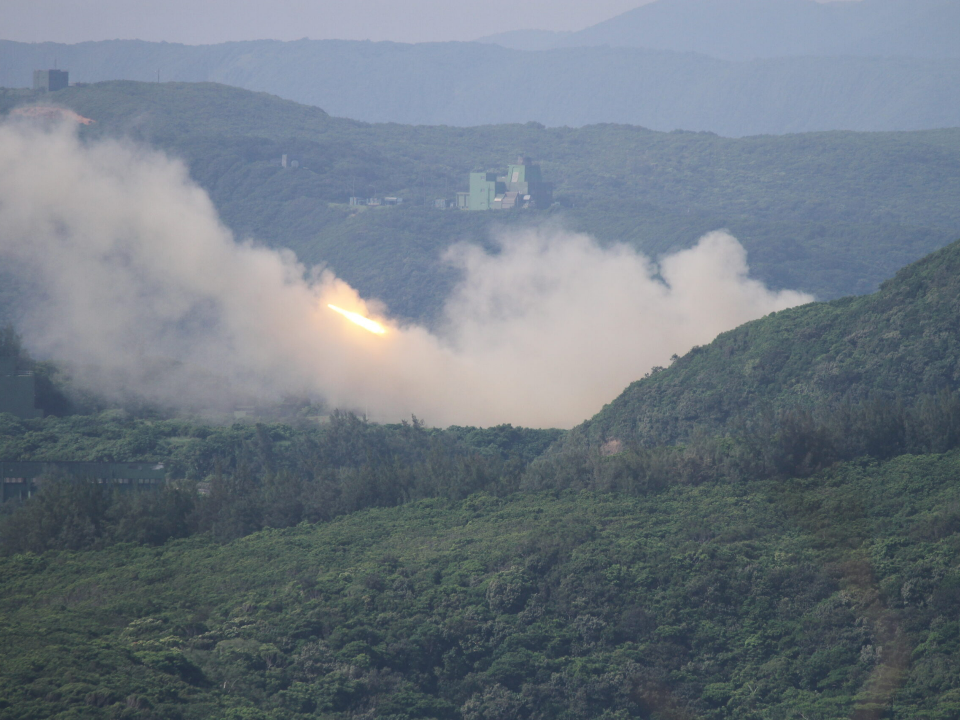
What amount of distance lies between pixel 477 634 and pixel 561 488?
15581 mm

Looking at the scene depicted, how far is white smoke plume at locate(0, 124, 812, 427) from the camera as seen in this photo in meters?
102

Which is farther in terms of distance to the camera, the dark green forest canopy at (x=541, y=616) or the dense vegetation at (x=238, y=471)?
the dense vegetation at (x=238, y=471)

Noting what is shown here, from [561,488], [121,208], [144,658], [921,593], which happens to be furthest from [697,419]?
[121,208]

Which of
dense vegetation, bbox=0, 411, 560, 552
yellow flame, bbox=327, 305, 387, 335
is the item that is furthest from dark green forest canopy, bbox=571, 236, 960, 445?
yellow flame, bbox=327, 305, 387, 335

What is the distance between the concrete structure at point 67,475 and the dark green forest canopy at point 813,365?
74.7 ft

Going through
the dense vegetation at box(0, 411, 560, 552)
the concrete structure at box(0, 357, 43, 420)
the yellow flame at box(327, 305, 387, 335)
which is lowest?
the dense vegetation at box(0, 411, 560, 552)

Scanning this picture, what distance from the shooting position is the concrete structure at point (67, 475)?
7450 cm

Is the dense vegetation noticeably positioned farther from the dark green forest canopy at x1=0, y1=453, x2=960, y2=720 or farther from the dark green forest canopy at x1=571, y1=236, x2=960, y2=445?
the dark green forest canopy at x1=571, y1=236, x2=960, y2=445

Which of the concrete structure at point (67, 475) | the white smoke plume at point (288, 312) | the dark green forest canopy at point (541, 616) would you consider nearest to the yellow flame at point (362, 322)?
the white smoke plume at point (288, 312)

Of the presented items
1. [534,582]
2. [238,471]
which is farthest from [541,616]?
[238,471]

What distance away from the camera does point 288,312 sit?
110 metres

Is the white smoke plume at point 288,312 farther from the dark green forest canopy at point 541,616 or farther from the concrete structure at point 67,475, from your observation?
the dark green forest canopy at point 541,616

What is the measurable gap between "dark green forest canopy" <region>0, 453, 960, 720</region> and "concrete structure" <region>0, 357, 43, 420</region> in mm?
30545

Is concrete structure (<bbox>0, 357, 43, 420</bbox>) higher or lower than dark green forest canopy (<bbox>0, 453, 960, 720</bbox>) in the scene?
higher
